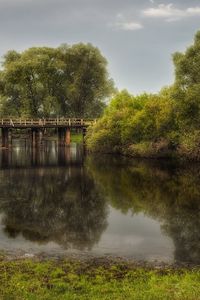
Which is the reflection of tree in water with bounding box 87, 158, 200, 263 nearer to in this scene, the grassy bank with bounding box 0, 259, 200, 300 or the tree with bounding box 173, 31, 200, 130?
the grassy bank with bounding box 0, 259, 200, 300

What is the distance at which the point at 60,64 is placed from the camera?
297 feet

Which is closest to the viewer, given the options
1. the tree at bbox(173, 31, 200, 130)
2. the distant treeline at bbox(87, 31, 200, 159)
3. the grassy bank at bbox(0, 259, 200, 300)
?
the grassy bank at bbox(0, 259, 200, 300)

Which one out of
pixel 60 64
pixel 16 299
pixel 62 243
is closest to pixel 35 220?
pixel 62 243

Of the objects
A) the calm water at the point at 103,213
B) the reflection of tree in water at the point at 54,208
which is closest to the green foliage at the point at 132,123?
the calm water at the point at 103,213

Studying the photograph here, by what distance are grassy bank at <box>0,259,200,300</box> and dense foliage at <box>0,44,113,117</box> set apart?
78279 millimetres

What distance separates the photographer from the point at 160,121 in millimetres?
52625

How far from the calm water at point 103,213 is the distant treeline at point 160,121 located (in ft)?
27.9

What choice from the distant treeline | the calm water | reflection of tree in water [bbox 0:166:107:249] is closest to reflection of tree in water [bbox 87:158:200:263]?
the calm water

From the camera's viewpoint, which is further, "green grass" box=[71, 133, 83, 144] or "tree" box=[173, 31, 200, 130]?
"green grass" box=[71, 133, 83, 144]

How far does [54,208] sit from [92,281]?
12.2 m

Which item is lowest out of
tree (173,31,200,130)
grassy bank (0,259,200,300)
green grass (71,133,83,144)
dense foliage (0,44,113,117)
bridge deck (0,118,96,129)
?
grassy bank (0,259,200,300)

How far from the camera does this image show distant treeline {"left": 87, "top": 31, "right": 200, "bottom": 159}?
47.2 metres

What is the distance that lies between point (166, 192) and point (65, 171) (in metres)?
14.9

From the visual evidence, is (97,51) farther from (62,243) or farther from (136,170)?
(62,243)
